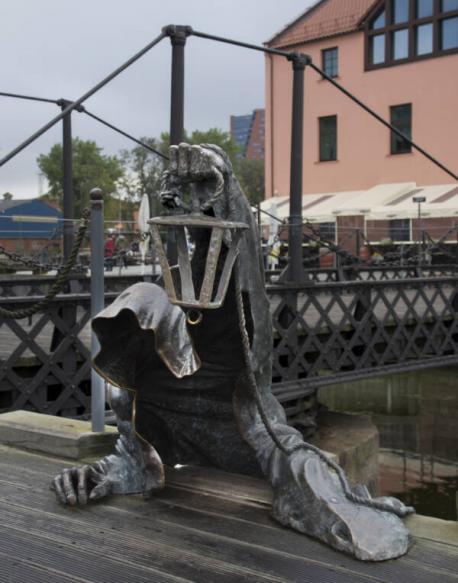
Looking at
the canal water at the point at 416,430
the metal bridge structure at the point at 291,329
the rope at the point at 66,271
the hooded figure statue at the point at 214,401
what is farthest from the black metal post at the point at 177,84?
the canal water at the point at 416,430

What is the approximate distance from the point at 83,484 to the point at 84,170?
58.7 m

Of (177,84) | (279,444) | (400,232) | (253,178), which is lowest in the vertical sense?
(279,444)

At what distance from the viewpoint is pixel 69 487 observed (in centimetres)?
371

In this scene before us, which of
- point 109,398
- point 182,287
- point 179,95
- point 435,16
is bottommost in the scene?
point 109,398

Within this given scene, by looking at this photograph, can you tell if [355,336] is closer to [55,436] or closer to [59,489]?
[55,436]

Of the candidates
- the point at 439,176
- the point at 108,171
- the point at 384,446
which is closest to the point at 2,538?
the point at 384,446

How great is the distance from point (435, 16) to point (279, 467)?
30.8 metres

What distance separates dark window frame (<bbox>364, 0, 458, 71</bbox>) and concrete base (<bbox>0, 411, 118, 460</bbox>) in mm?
28929

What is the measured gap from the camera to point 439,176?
30547 millimetres

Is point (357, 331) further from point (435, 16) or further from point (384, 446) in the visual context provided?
point (435, 16)

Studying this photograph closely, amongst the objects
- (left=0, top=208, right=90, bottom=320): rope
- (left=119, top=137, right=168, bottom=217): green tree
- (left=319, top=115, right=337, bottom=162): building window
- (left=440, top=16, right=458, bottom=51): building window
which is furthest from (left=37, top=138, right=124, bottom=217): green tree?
(left=0, top=208, right=90, bottom=320): rope

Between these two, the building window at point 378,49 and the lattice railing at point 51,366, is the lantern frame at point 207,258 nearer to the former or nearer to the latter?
the lattice railing at point 51,366

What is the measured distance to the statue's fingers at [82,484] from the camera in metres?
3.69

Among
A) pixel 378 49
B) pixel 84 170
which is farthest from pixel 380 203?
pixel 84 170
